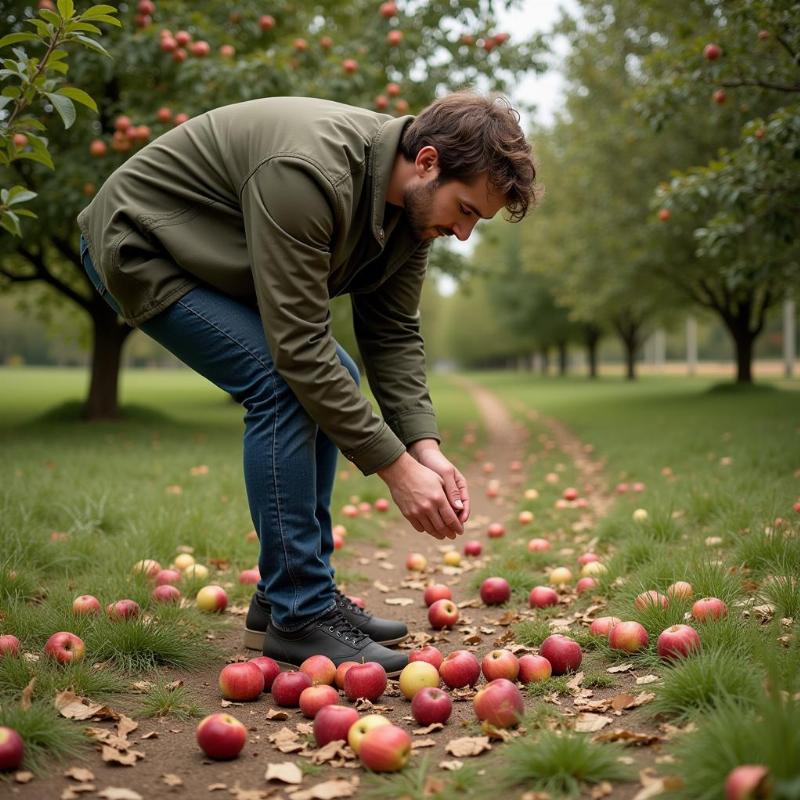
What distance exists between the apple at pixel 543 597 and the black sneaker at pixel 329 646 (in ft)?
3.32

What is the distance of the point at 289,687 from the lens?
Result: 281cm

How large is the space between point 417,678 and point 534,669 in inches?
17.3

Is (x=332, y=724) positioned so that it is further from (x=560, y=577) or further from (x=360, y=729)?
(x=560, y=577)

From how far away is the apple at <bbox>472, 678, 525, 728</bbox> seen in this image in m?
2.48

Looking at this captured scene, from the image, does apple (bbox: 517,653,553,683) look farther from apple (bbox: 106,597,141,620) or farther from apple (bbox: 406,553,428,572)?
apple (bbox: 406,553,428,572)

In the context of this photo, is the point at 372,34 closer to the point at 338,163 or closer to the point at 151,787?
the point at 338,163

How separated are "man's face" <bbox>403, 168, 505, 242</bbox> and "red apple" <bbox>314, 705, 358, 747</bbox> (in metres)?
1.71

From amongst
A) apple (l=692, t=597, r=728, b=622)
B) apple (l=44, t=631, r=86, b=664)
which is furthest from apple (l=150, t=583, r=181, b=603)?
apple (l=692, t=597, r=728, b=622)

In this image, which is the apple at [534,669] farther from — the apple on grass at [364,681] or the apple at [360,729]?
the apple at [360,729]

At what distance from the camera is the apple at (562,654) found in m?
2.94

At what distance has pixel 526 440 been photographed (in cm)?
1293

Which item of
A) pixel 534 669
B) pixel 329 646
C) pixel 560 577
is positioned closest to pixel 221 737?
pixel 329 646

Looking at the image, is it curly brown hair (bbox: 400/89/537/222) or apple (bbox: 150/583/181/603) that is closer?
curly brown hair (bbox: 400/89/537/222)

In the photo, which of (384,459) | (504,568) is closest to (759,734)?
(384,459)
